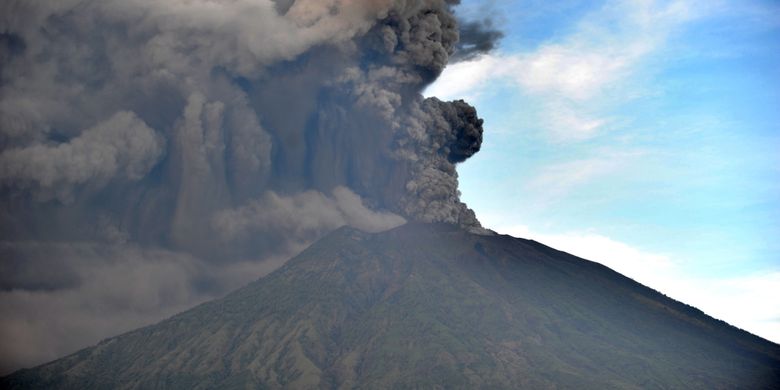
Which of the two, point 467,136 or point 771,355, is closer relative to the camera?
point 771,355

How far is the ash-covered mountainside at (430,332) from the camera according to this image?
11062cm

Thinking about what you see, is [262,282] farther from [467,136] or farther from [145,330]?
[467,136]

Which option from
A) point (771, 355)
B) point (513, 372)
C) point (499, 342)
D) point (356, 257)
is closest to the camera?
point (513, 372)

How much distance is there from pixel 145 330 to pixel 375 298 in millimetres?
32436

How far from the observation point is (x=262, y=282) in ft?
451

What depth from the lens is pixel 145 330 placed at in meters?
132

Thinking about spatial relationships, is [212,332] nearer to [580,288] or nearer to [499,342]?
[499,342]

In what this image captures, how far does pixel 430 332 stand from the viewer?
11812cm

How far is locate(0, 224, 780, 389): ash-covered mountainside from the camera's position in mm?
110625

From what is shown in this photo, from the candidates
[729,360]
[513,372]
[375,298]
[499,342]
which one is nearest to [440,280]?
[375,298]

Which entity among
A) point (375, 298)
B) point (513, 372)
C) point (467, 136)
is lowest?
point (513, 372)

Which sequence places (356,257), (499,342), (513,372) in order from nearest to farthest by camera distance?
(513,372), (499,342), (356,257)

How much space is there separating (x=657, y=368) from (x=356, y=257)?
4474cm

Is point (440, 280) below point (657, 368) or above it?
above
